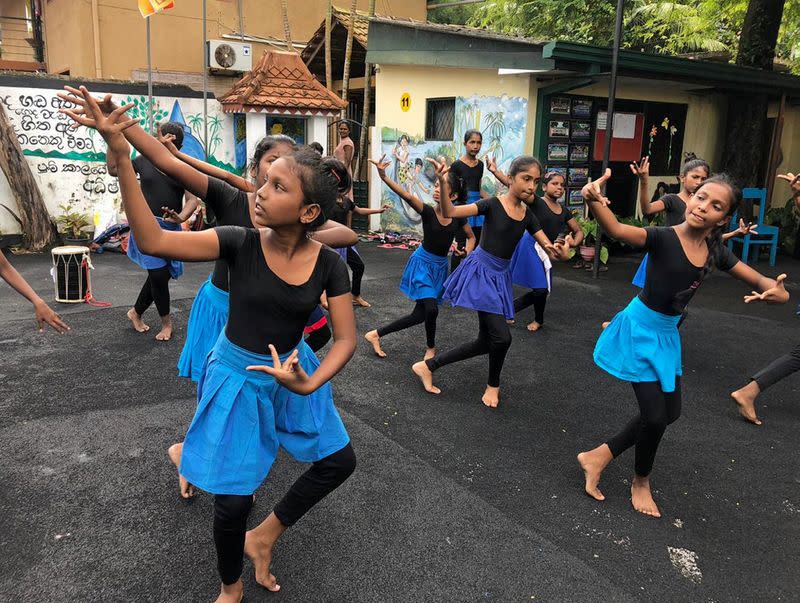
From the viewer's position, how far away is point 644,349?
3.33 metres

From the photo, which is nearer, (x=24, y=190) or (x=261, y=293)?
(x=261, y=293)

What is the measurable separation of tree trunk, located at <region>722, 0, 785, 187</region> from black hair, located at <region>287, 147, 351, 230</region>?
1053cm

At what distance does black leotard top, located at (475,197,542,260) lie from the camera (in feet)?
15.2

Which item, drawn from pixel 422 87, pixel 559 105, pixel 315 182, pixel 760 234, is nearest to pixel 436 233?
pixel 315 182

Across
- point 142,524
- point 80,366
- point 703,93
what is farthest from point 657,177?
point 142,524

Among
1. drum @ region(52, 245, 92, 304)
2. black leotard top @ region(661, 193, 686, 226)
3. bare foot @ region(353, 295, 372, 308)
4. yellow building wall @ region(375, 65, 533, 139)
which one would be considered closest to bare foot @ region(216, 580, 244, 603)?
black leotard top @ region(661, 193, 686, 226)

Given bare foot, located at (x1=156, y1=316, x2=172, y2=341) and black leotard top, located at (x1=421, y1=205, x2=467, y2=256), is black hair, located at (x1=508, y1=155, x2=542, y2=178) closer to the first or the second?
black leotard top, located at (x1=421, y1=205, x2=467, y2=256)

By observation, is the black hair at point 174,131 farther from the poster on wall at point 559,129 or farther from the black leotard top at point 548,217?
the poster on wall at point 559,129

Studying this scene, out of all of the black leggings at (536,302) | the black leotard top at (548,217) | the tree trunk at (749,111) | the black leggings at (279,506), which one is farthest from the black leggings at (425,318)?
the tree trunk at (749,111)

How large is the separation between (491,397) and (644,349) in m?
1.60

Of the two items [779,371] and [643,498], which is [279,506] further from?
[779,371]

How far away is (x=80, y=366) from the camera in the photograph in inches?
205

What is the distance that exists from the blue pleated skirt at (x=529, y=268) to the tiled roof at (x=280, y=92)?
20.7ft

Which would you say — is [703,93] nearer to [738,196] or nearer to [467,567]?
[738,196]
